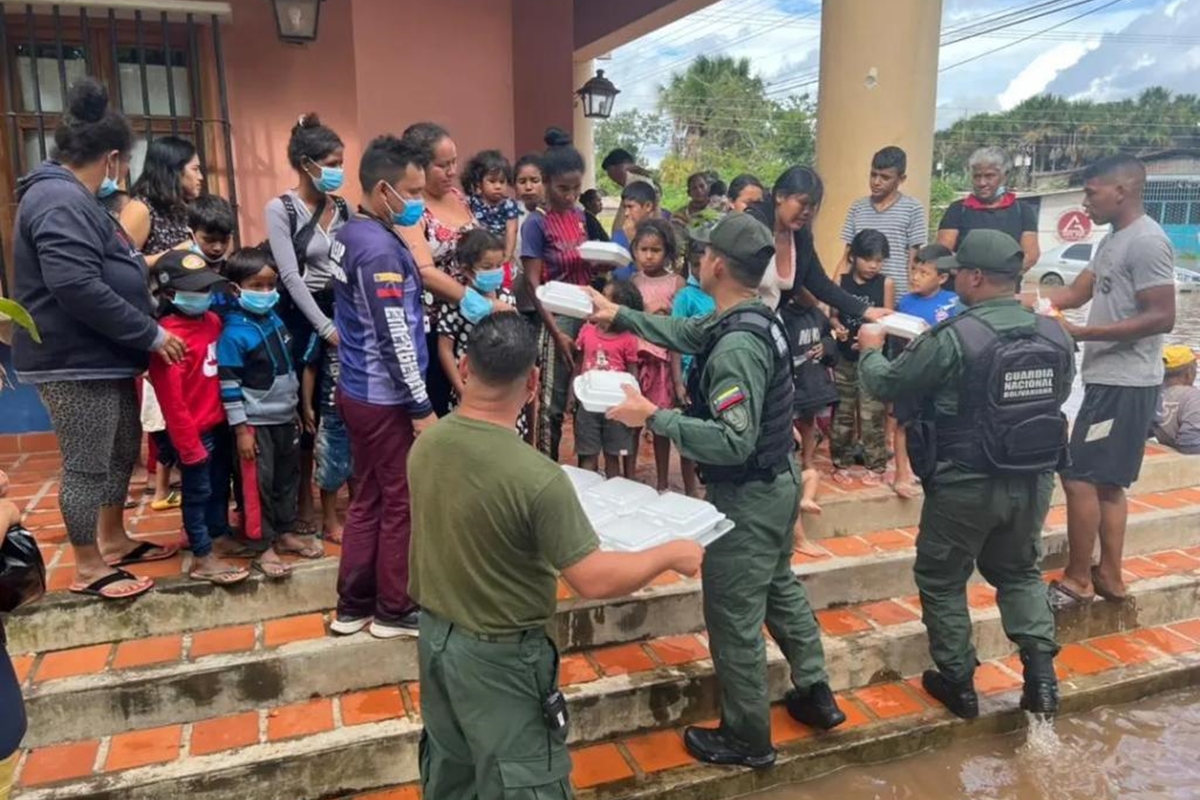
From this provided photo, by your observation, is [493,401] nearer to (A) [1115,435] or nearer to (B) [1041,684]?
(B) [1041,684]

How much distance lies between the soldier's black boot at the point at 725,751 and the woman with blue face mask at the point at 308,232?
7.05 feet

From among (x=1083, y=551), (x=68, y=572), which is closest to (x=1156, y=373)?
(x=1083, y=551)

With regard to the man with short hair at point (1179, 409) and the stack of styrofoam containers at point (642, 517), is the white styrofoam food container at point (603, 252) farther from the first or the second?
the man with short hair at point (1179, 409)

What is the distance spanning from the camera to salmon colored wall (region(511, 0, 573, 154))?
7758mm

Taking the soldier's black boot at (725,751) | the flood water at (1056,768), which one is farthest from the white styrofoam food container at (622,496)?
the flood water at (1056,768)

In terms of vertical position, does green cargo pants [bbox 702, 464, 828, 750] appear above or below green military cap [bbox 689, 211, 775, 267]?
below

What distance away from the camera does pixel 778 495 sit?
2.88 meters

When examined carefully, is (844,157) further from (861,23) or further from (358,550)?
(358,550)

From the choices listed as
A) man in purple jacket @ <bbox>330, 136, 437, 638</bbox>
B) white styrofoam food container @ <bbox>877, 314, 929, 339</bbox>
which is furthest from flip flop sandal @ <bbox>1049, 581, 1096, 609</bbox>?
man in purple jacket @ <bbox>330, 136, 437, 638</bbox>

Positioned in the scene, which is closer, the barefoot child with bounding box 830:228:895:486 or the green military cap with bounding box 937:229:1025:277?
the green military cap with bounding box 937:229:1025:277

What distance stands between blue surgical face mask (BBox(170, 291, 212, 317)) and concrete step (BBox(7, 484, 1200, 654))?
→ 3.50 feet

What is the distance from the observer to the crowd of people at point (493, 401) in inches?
83.6

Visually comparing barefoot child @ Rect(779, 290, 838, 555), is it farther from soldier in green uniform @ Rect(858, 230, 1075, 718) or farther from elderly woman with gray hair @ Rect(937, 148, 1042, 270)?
elderly woman with gray hair @ Rect(937, 148, 1042, 270)

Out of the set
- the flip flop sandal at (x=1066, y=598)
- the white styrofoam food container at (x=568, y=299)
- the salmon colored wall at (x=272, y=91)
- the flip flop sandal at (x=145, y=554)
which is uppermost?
the salmon colored wall at (x=272, y=91)
